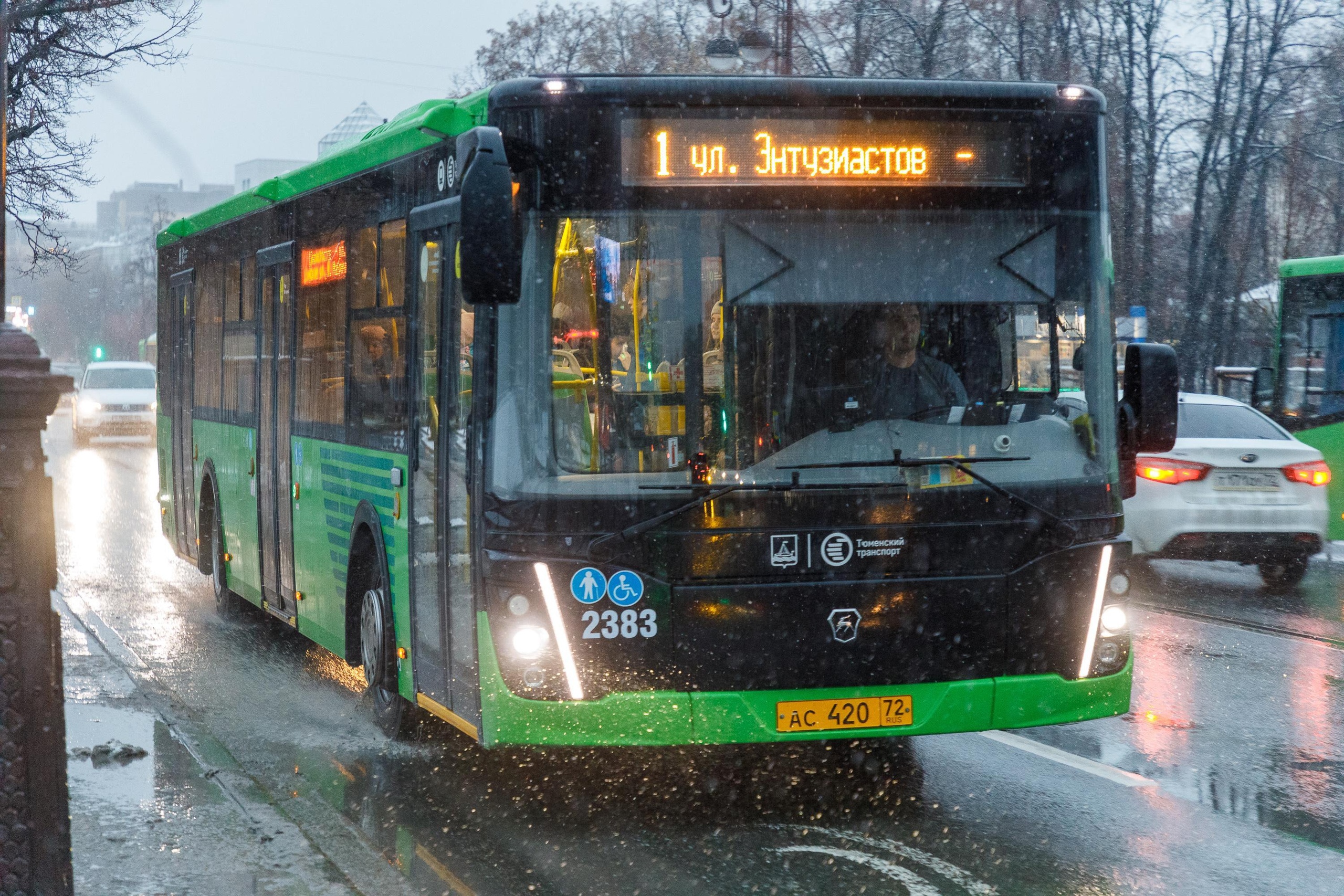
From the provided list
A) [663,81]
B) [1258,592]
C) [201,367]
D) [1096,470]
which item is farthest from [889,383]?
[1258,592]

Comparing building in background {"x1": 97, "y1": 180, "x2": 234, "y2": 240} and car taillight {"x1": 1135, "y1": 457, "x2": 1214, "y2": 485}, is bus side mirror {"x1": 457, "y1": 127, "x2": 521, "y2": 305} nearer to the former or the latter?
car taillight {"x1": 1135, "y1": 457, "x2": 1214, "y2": 485}

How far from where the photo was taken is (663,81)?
6.06 meters

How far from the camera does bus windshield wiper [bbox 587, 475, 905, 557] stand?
5910 mm

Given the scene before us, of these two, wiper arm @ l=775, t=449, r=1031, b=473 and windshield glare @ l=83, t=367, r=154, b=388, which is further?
windshield glare @ l=83, t=367, r=154, b=388

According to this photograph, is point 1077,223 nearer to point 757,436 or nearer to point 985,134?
point 985,134

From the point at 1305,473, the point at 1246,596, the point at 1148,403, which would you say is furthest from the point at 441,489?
the point at 1305,473

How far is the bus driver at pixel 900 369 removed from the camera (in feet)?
19.7

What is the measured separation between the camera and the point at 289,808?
21.5 feet

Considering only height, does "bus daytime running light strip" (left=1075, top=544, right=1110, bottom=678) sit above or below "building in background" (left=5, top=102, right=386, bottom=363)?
below

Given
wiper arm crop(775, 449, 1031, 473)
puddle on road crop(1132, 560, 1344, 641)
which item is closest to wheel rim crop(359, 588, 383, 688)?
wiper arm crop(775, 449, 1031, 473)

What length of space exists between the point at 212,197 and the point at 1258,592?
→ 120m

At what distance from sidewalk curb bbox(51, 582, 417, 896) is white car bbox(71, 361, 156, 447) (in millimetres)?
29448

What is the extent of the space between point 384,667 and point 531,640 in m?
2.01

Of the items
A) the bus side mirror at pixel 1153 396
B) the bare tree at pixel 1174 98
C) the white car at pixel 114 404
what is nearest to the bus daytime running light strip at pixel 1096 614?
the bus side mirror at pixel 1153 396
